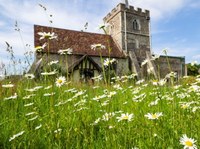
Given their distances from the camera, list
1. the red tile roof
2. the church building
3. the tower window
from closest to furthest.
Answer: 1. the red tile roof
2. the church building
3. the tower window

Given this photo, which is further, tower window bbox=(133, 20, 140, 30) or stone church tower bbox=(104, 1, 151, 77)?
tower window bbox=(133, 20, 140, 30)

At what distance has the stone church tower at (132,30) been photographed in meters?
24.5

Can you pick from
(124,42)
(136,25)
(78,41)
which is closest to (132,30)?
(136,25)

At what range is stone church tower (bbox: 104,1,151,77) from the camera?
24.5 metres

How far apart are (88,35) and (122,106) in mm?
20947

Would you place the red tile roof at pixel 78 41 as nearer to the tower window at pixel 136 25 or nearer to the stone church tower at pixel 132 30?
the stone church tower at pixel 132 30

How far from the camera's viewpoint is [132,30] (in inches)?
1010

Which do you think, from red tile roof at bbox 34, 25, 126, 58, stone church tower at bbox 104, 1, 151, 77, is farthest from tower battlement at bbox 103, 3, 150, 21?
red tile roof at bbox 34, 25, 126, 58

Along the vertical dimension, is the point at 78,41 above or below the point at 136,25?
below

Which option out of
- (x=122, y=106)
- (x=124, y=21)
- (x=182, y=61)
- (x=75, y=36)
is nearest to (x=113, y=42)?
(x=124, y=21)

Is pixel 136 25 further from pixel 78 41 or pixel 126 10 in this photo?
pixel 78 41

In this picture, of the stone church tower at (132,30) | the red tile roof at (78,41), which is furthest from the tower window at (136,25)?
the red tile roof at (78,41)

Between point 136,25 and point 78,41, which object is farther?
point 136,25

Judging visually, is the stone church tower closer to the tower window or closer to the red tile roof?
the tower window
